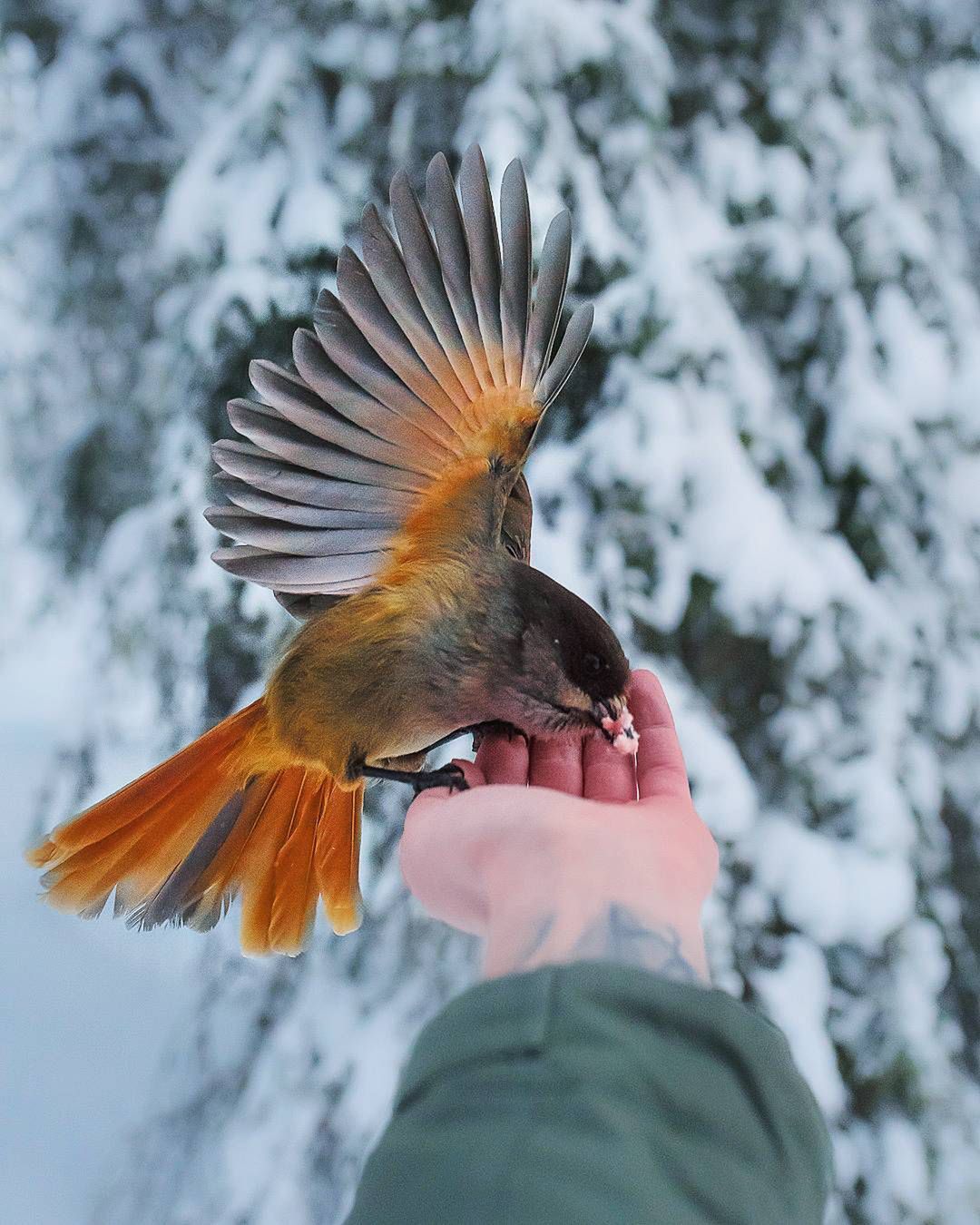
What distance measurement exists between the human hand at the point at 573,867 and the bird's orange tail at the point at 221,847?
1.66 feet

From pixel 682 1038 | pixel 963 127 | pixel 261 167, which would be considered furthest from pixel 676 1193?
pixel 963 127

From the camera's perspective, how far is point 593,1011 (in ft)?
2.63

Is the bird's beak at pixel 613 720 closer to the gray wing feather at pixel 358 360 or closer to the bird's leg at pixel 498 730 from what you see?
the bird's leg at pixel 498 730

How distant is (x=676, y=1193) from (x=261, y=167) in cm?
262

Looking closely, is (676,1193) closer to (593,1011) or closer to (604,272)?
(593,1011)

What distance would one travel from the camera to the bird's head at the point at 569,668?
72.7 inches

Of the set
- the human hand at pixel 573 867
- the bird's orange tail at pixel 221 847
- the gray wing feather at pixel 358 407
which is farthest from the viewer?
the bird's orange tail at pixel 221 847

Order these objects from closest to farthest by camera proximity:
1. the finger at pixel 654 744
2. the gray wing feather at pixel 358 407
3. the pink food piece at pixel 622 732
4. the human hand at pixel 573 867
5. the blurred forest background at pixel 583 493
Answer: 1. the human hand at pixel 573 867
2. the finger at pixel 654 744
3. the pink food piece at pixel 622 732
4. the gray wing feather at pixel 358 407
5. the blurred forest background at pixel 583 493

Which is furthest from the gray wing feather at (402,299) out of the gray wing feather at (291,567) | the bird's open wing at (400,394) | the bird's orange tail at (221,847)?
the bird's orange tail at (221,847)

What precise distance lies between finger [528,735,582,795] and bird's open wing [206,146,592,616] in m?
0.40

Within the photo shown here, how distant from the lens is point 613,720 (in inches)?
72.6

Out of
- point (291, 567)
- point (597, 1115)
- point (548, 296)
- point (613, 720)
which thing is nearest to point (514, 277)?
point (548, 296)

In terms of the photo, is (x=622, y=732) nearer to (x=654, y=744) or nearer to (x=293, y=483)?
(x=654, y=744)

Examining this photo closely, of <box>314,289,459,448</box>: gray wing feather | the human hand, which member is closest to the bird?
<box>314,289,459,448</box>: gray wing feather
